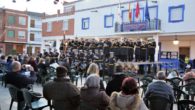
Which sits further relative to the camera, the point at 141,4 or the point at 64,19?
the point at 64,19

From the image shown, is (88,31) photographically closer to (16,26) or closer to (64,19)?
(64,19)

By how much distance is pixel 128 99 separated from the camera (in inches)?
223

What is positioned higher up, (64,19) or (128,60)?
(64,19)

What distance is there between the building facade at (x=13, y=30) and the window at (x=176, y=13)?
3611 centimetres

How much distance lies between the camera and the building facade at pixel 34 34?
62294 millimetres

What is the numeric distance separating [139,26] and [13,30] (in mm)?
34669

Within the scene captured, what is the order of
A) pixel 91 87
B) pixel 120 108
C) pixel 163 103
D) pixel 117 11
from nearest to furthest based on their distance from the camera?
pixel 120 108
pixel 91 87
pixel 163 103
pixel 117 11

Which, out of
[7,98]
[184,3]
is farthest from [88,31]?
[7,98]

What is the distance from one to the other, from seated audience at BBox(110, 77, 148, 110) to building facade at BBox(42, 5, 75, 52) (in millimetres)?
32861

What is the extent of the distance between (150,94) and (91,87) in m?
1.64

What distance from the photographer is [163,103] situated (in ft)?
23.9

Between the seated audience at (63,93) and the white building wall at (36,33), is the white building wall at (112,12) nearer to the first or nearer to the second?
the seated audience at (63,93)

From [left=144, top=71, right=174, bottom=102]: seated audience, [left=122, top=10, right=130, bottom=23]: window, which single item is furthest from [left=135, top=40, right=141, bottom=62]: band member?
[left=144, top=71, right=174, bottom=102]: seated audience

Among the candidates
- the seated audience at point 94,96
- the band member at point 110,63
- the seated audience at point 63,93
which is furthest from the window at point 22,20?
the seated audience at point 94,96
